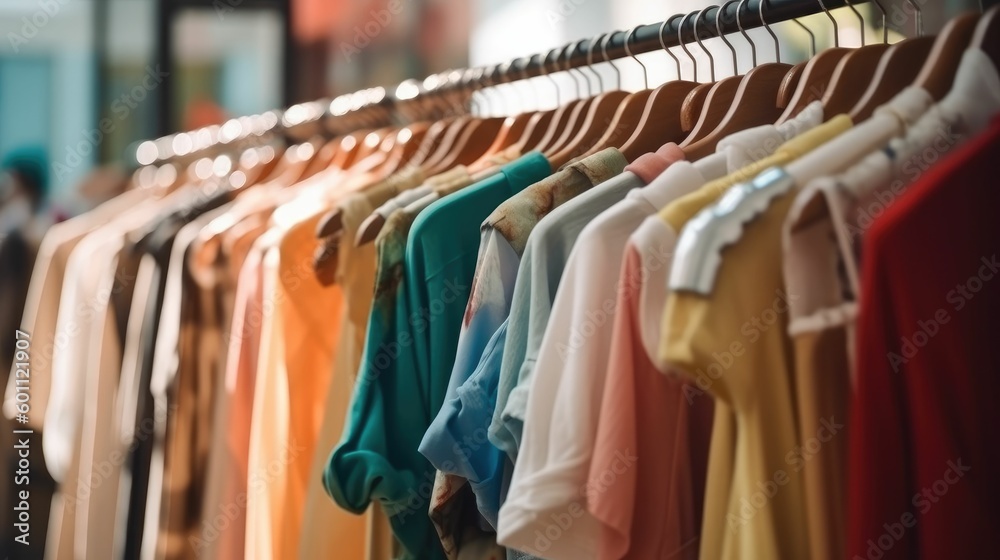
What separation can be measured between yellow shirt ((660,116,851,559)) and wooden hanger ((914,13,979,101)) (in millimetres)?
193

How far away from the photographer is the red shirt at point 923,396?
66 centimetres

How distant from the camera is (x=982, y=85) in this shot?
762 mm

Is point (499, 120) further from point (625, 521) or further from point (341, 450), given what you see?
point (625, 521)

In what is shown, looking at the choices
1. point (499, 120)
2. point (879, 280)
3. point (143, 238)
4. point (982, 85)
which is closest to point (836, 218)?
point (879, 280)

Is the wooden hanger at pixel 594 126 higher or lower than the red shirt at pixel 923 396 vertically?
higher

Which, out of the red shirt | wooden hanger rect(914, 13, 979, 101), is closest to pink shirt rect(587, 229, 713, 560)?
the red shirt

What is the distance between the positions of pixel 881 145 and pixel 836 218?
11 centimetres

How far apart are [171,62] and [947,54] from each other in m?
3.42

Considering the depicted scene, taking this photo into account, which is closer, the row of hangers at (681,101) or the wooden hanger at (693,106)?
the row of hangers at (681,101)

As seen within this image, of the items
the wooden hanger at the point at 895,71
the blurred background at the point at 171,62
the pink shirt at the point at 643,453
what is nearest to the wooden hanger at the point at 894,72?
the wooden hanger at the point at 895,71

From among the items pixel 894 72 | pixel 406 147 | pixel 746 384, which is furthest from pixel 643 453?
pixel 406 147

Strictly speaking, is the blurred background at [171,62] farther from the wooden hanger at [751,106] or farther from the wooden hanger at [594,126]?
the wooden hanger at [751,106]

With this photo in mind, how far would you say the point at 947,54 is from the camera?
824 millimetres

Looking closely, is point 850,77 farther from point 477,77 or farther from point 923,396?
point 477,77
